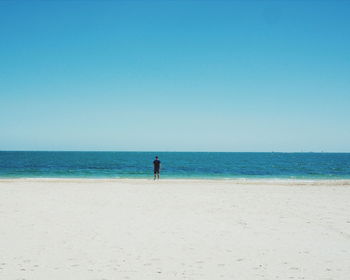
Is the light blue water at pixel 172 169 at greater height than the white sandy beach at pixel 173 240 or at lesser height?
lesser

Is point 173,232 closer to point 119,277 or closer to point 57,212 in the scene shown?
point 119,277

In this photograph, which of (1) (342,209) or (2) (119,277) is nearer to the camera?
(2) (119,277)

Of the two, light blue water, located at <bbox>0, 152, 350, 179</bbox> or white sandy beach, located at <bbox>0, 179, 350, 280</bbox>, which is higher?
white sandy beach, located at <bbox>0, 179, 350, 280</bbox>

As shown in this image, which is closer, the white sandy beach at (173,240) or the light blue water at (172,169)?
the white sandy beach at (173,240)

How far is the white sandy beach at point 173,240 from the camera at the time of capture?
657cm

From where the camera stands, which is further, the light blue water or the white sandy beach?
the light blue water

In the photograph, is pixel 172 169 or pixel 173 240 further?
pixel 172 169

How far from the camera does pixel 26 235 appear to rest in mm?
9062

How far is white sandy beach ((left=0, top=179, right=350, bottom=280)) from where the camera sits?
6.57 metres

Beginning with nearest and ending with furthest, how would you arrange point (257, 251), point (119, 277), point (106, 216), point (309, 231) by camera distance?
point (119, 277) → point (257, 251) → point (309, 231) → point (106, 216)

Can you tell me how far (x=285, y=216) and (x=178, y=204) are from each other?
15.7 ft

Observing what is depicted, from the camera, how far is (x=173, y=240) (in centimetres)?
877

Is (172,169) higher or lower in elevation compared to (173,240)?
lower

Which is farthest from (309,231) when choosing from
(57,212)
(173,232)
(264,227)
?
(57,212)
